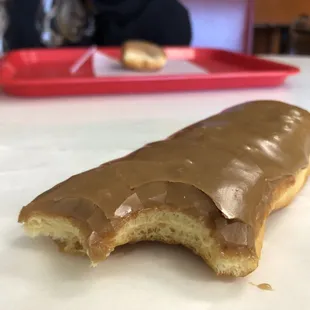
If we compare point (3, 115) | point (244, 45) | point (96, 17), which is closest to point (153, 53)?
point (3, 115)

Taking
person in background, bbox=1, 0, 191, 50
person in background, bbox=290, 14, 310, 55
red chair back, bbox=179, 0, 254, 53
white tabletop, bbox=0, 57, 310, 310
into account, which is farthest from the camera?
person in background, bbox=290, 14, 310, 55

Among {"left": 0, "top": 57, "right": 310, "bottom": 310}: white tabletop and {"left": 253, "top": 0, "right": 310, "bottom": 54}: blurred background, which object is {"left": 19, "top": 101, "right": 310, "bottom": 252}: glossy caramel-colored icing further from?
{"left": 253, "top": 0, "right": 310, "bottom": 54}: blurred background

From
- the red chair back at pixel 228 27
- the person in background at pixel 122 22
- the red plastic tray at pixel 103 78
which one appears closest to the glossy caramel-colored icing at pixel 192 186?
the red plastic tray at pixel 103 78

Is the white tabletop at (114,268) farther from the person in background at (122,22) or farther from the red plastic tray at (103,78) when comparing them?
the person in background at (122,22)

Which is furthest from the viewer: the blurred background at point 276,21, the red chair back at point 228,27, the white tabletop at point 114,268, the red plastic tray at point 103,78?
the blurred background at point 276,21

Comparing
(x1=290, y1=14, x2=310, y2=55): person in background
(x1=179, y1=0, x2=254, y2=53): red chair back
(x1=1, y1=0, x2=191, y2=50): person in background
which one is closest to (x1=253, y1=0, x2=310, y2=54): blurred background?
(x1=290, y1=14, x2=310, y2=55): person in background

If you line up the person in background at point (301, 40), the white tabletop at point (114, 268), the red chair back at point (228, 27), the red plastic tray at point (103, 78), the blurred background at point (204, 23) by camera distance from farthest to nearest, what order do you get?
1. the person in background at point (301, 40)
2. the red chair back at point (228, 27)
3. the blurred background at point (204, 23)
4. the red plastic tray at point (103, 78)
5. the white tabletop at point (114, 268)

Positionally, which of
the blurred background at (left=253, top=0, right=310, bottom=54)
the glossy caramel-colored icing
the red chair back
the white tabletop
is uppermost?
the glossy caramel-colored icing
